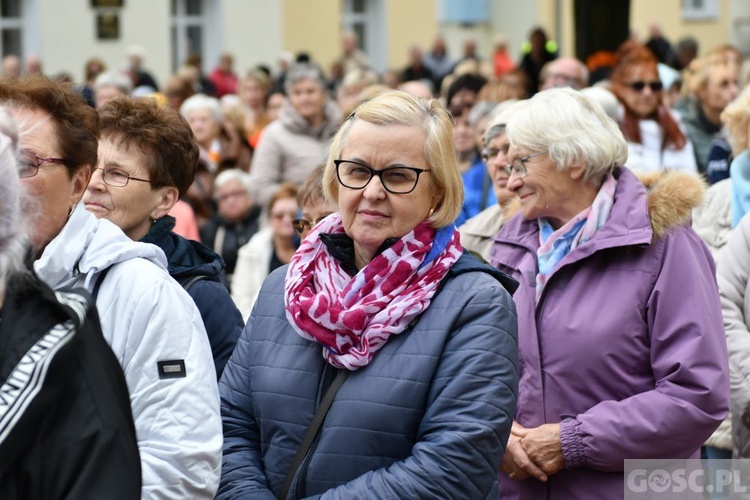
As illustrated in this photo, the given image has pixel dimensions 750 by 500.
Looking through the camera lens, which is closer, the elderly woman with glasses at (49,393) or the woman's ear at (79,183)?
the elderly woman with glasses at (49,393)

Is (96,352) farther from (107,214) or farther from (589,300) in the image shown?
→ (589,300)

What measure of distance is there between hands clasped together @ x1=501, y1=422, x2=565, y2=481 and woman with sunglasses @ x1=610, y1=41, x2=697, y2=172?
13.2ft

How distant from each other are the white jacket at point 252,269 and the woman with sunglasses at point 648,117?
224 centimetres

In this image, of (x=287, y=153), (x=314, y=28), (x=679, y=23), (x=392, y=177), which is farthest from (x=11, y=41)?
(x=392, y=177)

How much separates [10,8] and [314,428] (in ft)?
68.7

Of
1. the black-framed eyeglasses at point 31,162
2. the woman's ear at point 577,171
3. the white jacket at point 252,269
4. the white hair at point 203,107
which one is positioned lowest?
the white jacket at point 252,269

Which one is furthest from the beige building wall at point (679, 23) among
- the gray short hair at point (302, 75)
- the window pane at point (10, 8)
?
the gray short hair at point (302, 75)

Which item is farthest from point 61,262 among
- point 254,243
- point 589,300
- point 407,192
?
point 254,243

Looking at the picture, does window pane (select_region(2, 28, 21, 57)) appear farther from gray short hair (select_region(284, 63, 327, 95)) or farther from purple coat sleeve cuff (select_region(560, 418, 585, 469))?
purple coat sleeve cuff (select_region(560, 418, 585, 469))

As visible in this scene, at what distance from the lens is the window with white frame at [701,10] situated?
34.3 metres

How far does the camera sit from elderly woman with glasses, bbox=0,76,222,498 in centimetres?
295

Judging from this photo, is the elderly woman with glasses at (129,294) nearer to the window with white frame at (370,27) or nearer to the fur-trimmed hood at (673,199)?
the fur-trimmed hood at (673,199)

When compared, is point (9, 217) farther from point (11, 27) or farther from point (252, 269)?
point (11, 27)

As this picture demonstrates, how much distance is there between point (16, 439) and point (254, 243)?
570 cm
